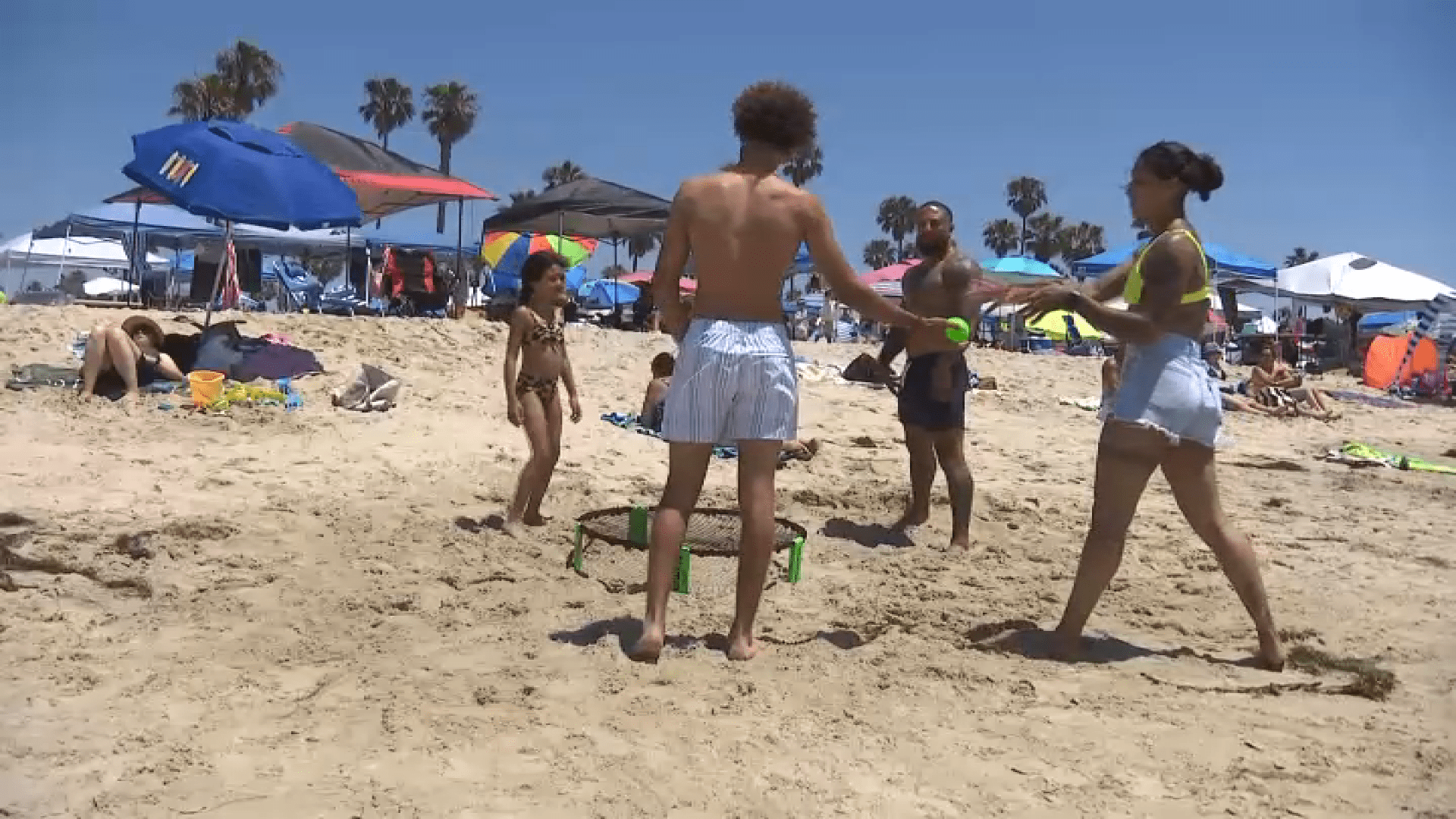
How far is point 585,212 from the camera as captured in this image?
50.8ft

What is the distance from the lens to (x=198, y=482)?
222 inches

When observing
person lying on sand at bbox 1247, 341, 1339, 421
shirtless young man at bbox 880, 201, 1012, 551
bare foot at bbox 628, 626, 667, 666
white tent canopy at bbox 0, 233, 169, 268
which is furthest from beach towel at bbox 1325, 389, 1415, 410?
white tent canopy at bbox 0, 233, 169, 268

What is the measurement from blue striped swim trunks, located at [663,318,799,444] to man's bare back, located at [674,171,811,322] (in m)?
0.08

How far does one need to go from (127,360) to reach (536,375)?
450 centimetres

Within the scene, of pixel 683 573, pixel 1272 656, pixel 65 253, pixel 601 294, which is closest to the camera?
pixel 1272 656

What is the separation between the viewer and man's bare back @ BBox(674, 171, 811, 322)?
324 cm

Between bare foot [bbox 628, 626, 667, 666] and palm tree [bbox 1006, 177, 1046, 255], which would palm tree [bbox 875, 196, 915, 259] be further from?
bare foot [bbox 628, 626, 667, 666]

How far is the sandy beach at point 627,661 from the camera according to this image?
237cm

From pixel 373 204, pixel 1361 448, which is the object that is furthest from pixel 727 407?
pixel 373 204

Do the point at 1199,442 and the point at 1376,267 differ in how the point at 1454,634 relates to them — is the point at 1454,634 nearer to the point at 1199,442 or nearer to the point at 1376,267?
the point at 1199,442

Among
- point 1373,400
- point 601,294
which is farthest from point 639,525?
point 601,294

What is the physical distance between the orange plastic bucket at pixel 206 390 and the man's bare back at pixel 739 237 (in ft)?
18.6

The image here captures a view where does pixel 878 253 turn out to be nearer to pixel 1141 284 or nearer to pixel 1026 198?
pixel 1026 198

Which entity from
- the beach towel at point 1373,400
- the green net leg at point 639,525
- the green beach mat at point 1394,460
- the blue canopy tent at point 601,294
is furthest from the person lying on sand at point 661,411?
the blue canopy tent at point 601,294
